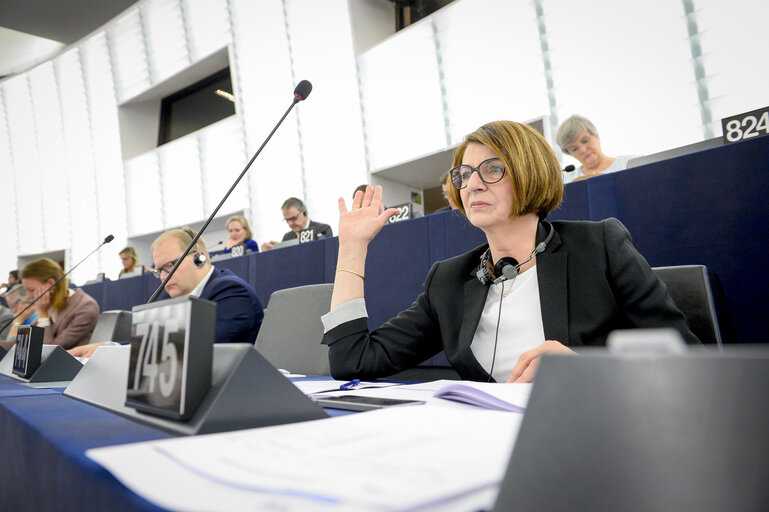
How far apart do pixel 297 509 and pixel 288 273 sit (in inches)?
109

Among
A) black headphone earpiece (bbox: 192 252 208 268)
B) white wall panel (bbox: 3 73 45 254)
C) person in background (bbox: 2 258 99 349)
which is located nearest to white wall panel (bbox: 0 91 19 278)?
white wall panel (bbox: 3 73 45 254)

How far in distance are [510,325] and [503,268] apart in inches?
5.0

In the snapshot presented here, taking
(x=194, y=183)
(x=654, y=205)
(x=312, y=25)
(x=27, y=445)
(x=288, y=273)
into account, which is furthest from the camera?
(x=194, y=183)

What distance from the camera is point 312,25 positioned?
580 cm

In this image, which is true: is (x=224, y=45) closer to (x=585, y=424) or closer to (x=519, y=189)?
(x=519, y=189)

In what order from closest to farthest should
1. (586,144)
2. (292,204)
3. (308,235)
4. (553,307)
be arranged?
1. (553,307)
2. (586,144)
3. (308,235)
4. (292,204)

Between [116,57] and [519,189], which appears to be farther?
[116,57]

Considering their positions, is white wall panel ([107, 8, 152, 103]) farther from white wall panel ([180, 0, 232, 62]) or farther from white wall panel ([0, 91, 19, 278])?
white wall panel ([0, 91, 19, 278])

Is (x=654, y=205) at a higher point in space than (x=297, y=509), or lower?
higher

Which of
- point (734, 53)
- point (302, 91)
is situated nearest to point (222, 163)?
point (734, 53)

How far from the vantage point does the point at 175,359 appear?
508 millimetres

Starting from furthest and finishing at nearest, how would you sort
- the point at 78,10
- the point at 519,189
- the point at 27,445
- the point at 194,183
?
the point at 78,10 < the point at 194,183 < the point at 519,189 < the point at 27,445

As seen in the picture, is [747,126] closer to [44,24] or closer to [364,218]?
[364,218]

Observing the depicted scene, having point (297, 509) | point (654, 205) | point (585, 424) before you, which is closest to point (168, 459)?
point (297, 509)
